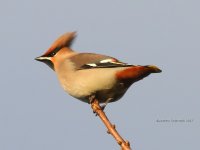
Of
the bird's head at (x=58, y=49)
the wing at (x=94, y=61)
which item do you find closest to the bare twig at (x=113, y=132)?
the wing at (x=94, y=61)

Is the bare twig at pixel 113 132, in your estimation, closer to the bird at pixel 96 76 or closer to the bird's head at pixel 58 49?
the bird at pixel 96 76

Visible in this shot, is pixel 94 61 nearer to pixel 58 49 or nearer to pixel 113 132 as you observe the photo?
pixel 58 49

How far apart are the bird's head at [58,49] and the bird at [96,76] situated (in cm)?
8

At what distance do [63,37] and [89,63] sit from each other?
2.42 ft

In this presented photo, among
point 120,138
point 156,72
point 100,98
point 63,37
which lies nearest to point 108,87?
point 100,98

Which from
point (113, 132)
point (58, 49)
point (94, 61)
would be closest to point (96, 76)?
point (94, 61)

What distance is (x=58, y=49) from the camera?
16.7ft

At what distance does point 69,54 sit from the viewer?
16.8ft

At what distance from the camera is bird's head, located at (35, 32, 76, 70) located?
5.00m

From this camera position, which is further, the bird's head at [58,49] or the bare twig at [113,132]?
the bird's head at [58,49]

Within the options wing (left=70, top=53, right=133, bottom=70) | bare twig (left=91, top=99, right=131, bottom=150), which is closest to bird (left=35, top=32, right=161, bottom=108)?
wing (left=70, top=53, right=133, bottom=70)

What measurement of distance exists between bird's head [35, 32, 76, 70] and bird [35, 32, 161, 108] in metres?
0.08

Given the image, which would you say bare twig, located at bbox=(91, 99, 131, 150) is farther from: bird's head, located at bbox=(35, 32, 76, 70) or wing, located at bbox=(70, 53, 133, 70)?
bird's head, located at bbox=(35, 32, 76, 70)

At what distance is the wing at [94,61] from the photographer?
4.34 m
